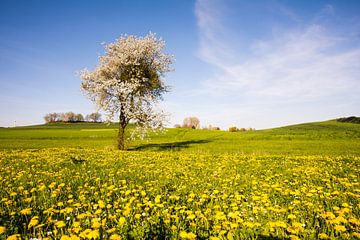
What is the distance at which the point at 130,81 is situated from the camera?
27.6 metres

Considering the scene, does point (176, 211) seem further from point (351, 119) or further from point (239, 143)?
point (351, 119)

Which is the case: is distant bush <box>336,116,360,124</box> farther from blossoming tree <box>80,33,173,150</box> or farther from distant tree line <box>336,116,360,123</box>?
blossoming tree <box>80,33,173,150</box>

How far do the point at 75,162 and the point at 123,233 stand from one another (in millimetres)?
9150

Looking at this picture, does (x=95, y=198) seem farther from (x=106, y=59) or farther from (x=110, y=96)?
(x=106, y=59)

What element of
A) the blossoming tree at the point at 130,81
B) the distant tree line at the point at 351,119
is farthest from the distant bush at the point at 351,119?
the blossoming tree at the point at 130,81

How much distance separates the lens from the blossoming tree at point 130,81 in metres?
27.2

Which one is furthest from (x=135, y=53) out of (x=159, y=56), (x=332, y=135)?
(x=332, y=135)

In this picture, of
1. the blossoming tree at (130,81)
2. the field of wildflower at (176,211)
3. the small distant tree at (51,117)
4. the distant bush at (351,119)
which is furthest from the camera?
the small distant tree at (51,117)

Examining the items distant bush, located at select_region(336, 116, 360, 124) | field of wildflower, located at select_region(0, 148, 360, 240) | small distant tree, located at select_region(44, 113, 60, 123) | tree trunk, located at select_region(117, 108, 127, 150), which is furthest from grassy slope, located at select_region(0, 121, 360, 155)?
small distant tree, located at select_region(44, 113, 60, 123)

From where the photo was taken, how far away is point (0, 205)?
5.69 meters

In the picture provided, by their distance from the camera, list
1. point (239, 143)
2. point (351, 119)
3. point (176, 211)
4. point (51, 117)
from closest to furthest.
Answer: point (176, 211) → point (239, 143) → point (351, 119) → point (51, 117)

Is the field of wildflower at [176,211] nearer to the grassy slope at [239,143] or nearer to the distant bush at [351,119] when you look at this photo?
the grassy slope at [239,143]

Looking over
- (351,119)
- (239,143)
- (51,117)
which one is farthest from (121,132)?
(51,117)

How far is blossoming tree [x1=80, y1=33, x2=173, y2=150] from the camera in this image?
27.2 meters
